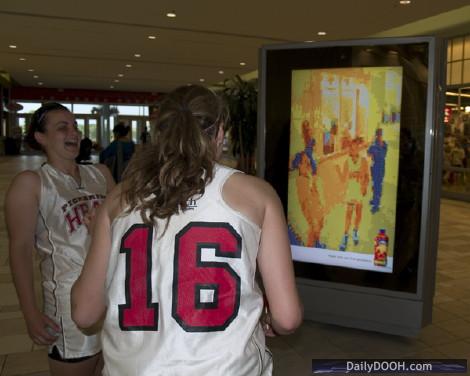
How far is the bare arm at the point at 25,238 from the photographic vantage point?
1.77 metres

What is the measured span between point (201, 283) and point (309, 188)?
7.68 ft

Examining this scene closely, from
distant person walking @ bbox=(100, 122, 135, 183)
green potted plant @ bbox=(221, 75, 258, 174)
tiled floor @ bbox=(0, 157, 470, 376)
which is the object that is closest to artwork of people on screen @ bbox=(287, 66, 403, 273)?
tiled floor @ bbox=(0, 157, 470, 376)

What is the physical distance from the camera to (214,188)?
1.10m

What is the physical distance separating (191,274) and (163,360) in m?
0.19

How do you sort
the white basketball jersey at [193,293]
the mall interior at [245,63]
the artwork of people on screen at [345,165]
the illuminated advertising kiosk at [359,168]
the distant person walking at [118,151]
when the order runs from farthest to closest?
the distant person walking at [118,151]
the mall interior at [245,63]
the artwork of people on screen at [345,165]
the illuminated advertising kiosk at [359,168]
the white basketball jersey at [193,293]

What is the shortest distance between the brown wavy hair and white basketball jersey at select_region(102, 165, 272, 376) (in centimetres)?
3

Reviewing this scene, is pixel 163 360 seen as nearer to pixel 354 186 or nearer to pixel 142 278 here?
pixel 142 278

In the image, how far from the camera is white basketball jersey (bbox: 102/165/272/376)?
1079 millimetres

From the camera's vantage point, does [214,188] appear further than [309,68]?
No

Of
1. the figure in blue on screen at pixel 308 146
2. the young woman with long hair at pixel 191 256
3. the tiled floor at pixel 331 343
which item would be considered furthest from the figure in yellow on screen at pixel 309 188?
the young woman with long hair at pixel 191 256

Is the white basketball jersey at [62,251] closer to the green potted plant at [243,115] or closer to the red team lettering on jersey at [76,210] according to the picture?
the red team lettering on jersey at [76,210]

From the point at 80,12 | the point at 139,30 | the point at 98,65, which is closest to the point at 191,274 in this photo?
the point at 80,12

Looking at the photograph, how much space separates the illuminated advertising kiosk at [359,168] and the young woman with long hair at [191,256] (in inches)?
83.1

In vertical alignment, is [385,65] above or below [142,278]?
above
